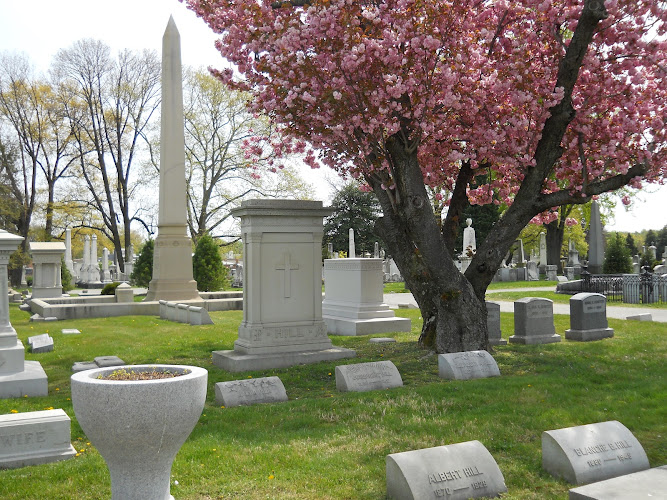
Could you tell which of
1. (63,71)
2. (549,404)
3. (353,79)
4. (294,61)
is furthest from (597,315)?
(63,71)

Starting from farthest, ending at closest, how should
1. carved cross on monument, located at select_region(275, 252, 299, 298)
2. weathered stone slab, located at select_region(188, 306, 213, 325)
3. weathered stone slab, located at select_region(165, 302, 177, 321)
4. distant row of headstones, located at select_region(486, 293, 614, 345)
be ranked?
1. weathered stone slab, located at select_region(165, 302, 177, 321)
2. weathered stone slab, located at select_region(188, 306, 213, 325)
3. distant row of headstones, located at select_region(486, 293, 614, 345)
4. carved cross on monument, located at select_region(275, 252, 299, 298)

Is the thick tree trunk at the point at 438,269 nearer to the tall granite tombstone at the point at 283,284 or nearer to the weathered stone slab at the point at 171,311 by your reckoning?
the tall granite tombstone at the point at 283,284

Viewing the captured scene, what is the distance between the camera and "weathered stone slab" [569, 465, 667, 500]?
155 inches

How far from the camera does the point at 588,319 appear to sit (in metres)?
13.0

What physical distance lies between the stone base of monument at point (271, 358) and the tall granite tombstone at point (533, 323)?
159 inches

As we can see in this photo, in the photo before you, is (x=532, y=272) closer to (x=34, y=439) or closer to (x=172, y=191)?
(x=172, y=191)

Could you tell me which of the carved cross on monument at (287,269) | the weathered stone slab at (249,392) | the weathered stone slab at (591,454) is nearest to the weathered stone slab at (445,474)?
the weathered stone slab at (591,454)

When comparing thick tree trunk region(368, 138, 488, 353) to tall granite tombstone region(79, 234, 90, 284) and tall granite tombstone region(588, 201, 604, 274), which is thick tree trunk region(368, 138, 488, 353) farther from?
tall granite tombstone region(79, 234, 90, 284)

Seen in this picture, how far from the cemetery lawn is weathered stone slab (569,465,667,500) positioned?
0.52 m

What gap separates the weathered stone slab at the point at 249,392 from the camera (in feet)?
→ 24.6

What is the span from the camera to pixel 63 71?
114 feet

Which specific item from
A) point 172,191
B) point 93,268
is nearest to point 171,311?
point 172,191

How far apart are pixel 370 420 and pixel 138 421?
3.36 meters

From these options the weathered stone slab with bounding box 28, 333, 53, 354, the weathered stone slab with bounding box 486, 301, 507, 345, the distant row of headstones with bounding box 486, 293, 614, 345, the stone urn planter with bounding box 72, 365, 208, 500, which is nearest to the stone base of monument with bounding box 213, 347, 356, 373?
the weathered stone slab with bounding box 486, 301, 507, 345
